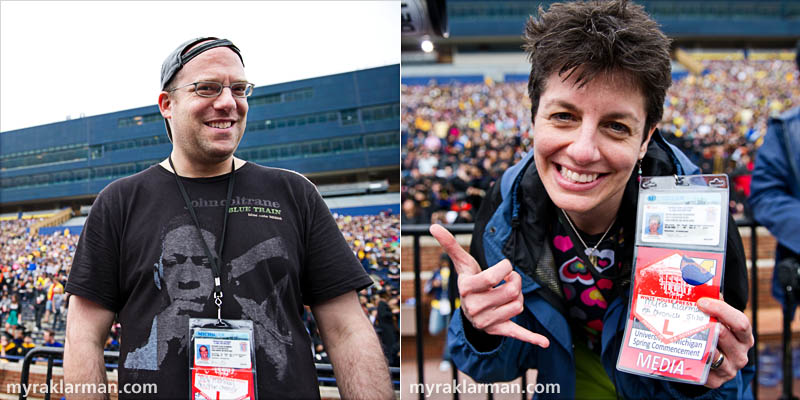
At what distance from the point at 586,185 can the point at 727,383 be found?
2.70 ft

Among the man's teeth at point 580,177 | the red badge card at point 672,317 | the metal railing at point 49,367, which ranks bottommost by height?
the metal railing at point 49,367

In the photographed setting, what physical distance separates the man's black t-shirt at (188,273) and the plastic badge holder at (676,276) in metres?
1.01

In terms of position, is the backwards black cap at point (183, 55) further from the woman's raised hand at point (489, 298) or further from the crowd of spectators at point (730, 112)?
the crowd of spectators at point (730, 112)

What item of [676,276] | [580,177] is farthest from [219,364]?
[676,276]

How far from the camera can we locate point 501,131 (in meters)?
11.0

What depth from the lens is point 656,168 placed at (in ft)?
5.86

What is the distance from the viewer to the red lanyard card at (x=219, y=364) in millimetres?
1771

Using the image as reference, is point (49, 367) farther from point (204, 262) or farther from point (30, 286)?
point (204, 262)

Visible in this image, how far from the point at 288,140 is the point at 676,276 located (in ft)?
4.72

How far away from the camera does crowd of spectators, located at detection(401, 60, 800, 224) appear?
25.2ft

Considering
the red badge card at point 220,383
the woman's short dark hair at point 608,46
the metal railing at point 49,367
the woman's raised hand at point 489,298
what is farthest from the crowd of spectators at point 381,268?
the woman's short dark hair at point 608,46

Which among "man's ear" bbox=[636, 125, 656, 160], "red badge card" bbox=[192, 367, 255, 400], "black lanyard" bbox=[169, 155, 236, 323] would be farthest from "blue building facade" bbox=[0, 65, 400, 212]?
"man's ear" bbox=[636, 125, 656, 160]

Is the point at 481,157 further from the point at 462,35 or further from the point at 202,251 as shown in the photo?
the point at 462,35

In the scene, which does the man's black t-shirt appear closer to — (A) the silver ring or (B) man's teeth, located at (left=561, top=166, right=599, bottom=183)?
(B) man's teeth, located at (left=561, top=166, right=599, bottom=183)
